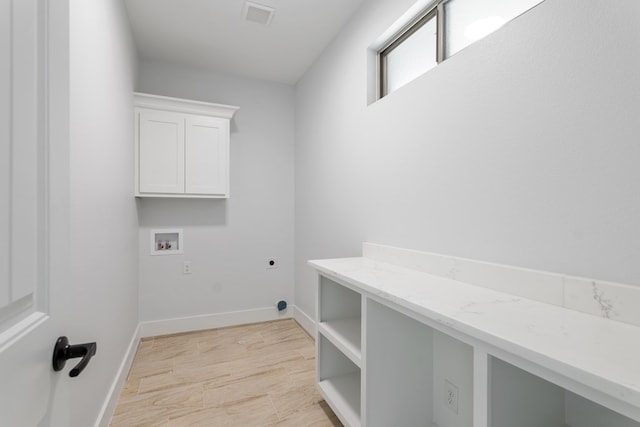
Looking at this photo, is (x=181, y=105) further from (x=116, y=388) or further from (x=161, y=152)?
(x=116, y=388)

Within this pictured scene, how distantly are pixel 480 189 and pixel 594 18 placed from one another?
0.63 metres

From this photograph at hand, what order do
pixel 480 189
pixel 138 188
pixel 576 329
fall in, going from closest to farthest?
pixel 576 329
pixel 480 189
pixel 138 188

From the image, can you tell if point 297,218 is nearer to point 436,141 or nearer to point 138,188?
point 138,188

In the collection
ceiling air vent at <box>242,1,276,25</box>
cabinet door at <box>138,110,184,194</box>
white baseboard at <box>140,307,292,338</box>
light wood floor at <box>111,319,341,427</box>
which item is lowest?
light wood floor at <box>111,319,341,427</box>

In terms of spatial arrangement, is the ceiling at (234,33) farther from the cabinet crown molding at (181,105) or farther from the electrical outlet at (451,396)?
the electrical outlet at (451,396)

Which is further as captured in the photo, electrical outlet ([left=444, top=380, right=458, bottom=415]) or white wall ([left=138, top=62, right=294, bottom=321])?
white wall ([left=138, top=62, right=294, bottom=321])

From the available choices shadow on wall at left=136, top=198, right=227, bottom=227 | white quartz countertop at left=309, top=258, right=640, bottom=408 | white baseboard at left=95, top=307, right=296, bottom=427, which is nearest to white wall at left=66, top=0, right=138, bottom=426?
white baseboard at left=95, top=307, right=296, bottom=427

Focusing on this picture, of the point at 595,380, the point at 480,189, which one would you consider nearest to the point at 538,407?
the point at 595,380

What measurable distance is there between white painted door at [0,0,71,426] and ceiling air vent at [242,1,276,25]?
1.85 meters

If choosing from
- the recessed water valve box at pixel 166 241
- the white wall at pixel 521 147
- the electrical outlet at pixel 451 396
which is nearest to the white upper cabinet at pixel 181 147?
the recessed water valve box at pixel 166 241

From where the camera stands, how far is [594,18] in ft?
3.00

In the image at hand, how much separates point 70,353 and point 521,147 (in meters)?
1.46

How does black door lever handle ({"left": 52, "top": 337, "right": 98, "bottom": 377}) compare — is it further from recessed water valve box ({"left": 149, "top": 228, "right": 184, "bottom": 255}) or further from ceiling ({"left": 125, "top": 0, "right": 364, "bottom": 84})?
recessed water valve box ({"left": 149, "top": 228, "right": 184, "bottom": 255})

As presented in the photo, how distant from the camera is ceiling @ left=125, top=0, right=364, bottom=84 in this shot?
2.14 metres
